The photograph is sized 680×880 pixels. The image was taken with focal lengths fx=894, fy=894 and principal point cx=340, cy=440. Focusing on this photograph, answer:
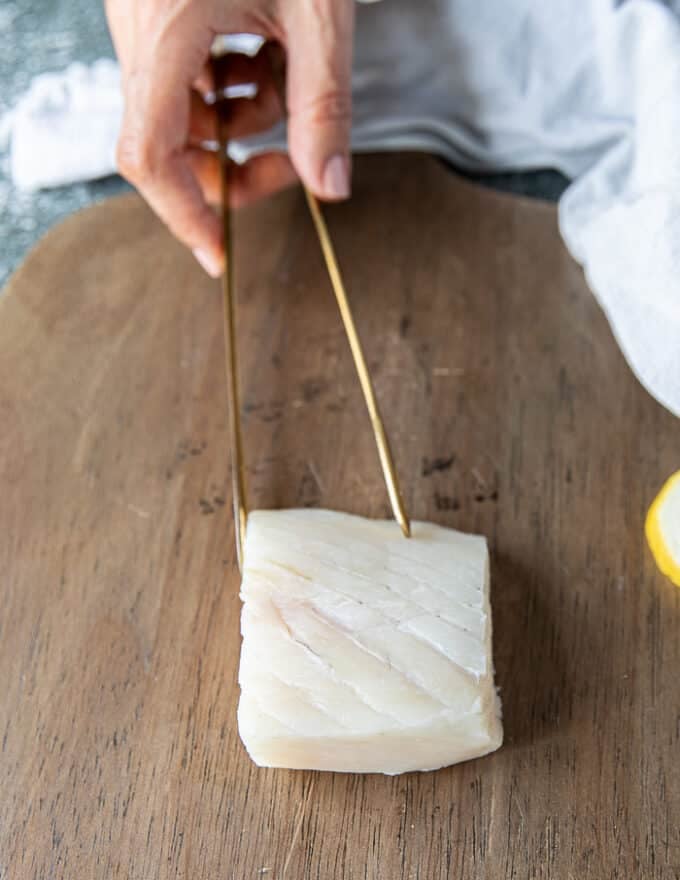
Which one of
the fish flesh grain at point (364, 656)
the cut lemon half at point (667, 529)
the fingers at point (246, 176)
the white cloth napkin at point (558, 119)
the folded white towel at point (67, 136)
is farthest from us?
the folded white towel at point (67, 136)

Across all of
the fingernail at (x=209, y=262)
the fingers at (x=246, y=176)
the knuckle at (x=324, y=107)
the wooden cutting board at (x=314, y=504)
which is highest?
the knuckle at (x=324, y=107)

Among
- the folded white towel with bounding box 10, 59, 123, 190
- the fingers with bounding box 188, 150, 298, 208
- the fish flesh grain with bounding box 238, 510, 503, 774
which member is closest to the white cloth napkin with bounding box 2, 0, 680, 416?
the folded white towel with bounding box 10, 59, 123, 190

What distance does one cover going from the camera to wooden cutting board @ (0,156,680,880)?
1052 mm

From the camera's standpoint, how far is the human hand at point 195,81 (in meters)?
1.33

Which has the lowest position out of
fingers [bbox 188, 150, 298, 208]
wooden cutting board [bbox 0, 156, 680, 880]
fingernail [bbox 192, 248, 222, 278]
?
wooden cutting board [bbox 0, 156, 680, 880]

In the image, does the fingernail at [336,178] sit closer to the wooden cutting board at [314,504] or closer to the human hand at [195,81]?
the human hand at [195,81]

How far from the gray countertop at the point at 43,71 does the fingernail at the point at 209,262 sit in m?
0.38

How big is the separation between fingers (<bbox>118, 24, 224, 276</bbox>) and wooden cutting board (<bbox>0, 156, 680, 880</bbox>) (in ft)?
0.36

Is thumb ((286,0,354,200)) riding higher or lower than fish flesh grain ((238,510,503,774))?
higher

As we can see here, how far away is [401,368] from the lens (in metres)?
1.42

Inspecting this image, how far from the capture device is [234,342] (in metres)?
1.40

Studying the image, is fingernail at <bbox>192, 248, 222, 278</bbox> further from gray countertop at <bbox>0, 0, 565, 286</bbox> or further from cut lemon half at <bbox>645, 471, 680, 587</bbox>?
cut lemon half at <bbox>645, 471, 680, 587</bbox>

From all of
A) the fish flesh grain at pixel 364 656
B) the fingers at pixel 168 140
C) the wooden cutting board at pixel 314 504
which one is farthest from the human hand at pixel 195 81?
the fish flesh grain at pixel 364 656

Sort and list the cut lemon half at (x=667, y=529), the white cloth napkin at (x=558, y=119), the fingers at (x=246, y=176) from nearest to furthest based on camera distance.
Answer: the cut lemon half at (x=667, y=529) → the white cloth napkin at (x=558, y=119) → the fingers at (x=246, y=176)
